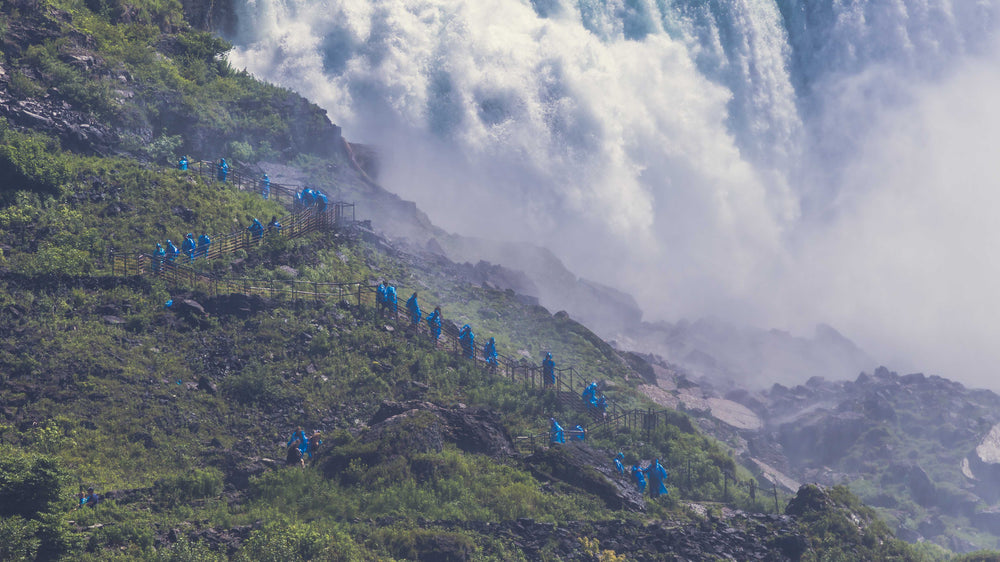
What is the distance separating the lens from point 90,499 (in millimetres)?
27422

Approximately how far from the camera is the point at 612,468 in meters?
38.4

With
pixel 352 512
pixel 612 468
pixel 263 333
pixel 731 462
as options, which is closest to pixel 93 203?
pixel 263 333

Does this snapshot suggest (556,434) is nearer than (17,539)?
No

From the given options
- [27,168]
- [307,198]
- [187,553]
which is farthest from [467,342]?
[187,553]

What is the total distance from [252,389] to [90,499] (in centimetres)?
872

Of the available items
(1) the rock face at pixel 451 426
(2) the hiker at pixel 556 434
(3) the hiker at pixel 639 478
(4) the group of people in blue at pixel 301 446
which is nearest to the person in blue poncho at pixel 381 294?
(1) the rock face at pixel 451 426

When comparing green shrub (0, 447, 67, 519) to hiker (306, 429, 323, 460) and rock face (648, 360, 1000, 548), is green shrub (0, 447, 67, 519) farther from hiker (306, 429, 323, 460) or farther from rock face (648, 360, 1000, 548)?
rock face (648, 360, 1000, 548)

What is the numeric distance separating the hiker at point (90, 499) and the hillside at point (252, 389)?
292mm

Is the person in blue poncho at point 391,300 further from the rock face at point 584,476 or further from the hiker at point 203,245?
Answer: the rock face at point 584,476

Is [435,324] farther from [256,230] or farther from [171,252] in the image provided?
[171,252]

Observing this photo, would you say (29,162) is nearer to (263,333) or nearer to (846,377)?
(263,333)

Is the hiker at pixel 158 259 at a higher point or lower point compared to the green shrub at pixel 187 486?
higher

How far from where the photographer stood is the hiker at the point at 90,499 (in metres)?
27.3

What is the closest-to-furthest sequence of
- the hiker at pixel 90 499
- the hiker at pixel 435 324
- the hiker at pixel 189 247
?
the hiker at pixel 90 499 → the hiker at pixel 189 247 → the hiker at pixel 435 324
